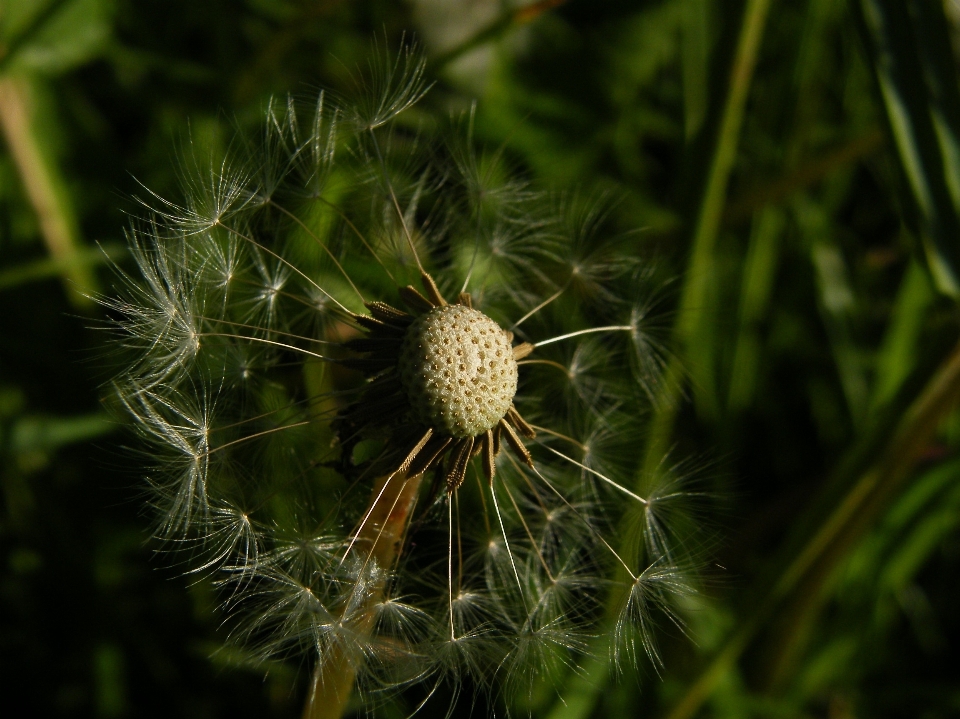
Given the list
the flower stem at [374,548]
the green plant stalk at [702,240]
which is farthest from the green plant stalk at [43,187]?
the green plant stalk at [702,240]

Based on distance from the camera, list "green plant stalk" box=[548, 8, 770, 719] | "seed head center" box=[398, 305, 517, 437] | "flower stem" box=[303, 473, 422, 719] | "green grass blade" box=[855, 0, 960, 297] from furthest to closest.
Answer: "green plant stalk" box=[548, 8, 770, 719], "green grass blade" box=[855, 0, 960, 297], "flower stem" box=[303, 473, 422, 719], "seed head center" box=[398, 305, 517, 437]

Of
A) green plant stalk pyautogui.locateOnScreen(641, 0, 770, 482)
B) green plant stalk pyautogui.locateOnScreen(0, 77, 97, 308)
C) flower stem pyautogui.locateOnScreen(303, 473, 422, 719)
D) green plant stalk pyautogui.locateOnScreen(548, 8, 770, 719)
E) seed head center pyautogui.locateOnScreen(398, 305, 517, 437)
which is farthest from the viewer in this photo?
green plant stalk pyautogui.locateOnScreen(0, 77, 97, 308)

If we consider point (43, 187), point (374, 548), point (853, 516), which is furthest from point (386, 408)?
point (43, 187)

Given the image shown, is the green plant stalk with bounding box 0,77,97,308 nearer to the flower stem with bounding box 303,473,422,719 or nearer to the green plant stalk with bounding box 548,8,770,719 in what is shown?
the flower stem with bounding box 303,473,422,719

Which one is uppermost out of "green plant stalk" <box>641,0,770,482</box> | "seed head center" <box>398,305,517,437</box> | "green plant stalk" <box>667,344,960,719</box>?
"seed head center" <box>398,305,517,437</box>

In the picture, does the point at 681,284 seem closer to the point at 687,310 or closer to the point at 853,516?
the point at 687,310

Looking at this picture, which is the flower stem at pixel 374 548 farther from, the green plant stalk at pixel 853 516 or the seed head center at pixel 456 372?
the green plant stalk at pixel 853 516

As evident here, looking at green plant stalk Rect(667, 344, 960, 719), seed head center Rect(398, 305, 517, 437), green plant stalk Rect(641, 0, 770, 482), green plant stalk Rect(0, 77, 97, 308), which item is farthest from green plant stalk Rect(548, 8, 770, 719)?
green plant stalk Rect(0, 77, 97, 308)
